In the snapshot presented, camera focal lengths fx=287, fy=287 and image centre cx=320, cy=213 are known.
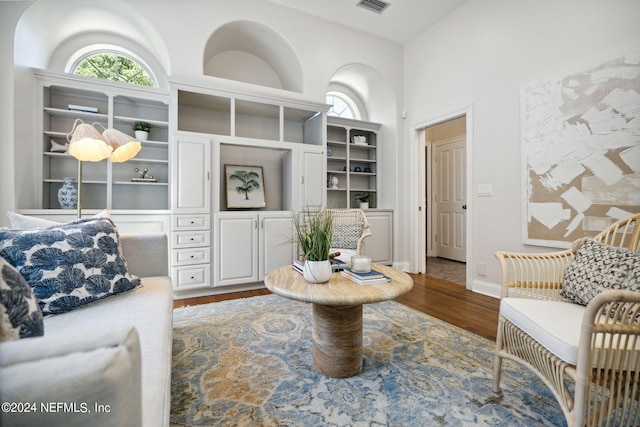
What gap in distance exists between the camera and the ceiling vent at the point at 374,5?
3.48 m

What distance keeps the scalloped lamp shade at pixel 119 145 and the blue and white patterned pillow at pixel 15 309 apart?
1751 mm

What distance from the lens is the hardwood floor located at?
7.61ft

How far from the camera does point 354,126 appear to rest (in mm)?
4430

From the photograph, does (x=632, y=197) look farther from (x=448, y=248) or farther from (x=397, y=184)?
(x=448, y=248)

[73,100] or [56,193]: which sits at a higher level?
[73,100]

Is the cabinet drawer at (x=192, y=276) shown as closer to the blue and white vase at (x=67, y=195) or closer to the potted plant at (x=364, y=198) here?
the blue and white vase at (x=67, y=195)

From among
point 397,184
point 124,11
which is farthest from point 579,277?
point 124,11

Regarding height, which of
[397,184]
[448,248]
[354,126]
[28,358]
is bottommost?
[448,248]

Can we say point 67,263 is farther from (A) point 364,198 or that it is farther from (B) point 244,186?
(A) point 364,198

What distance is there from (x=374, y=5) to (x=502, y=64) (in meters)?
1.67

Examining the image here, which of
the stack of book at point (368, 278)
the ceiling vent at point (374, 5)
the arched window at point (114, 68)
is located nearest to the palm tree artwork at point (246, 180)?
the arched window at point (114, 68)

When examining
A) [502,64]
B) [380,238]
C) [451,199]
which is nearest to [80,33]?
[380,238]

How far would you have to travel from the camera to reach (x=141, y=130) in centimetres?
322

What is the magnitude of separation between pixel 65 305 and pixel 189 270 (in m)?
1.79
